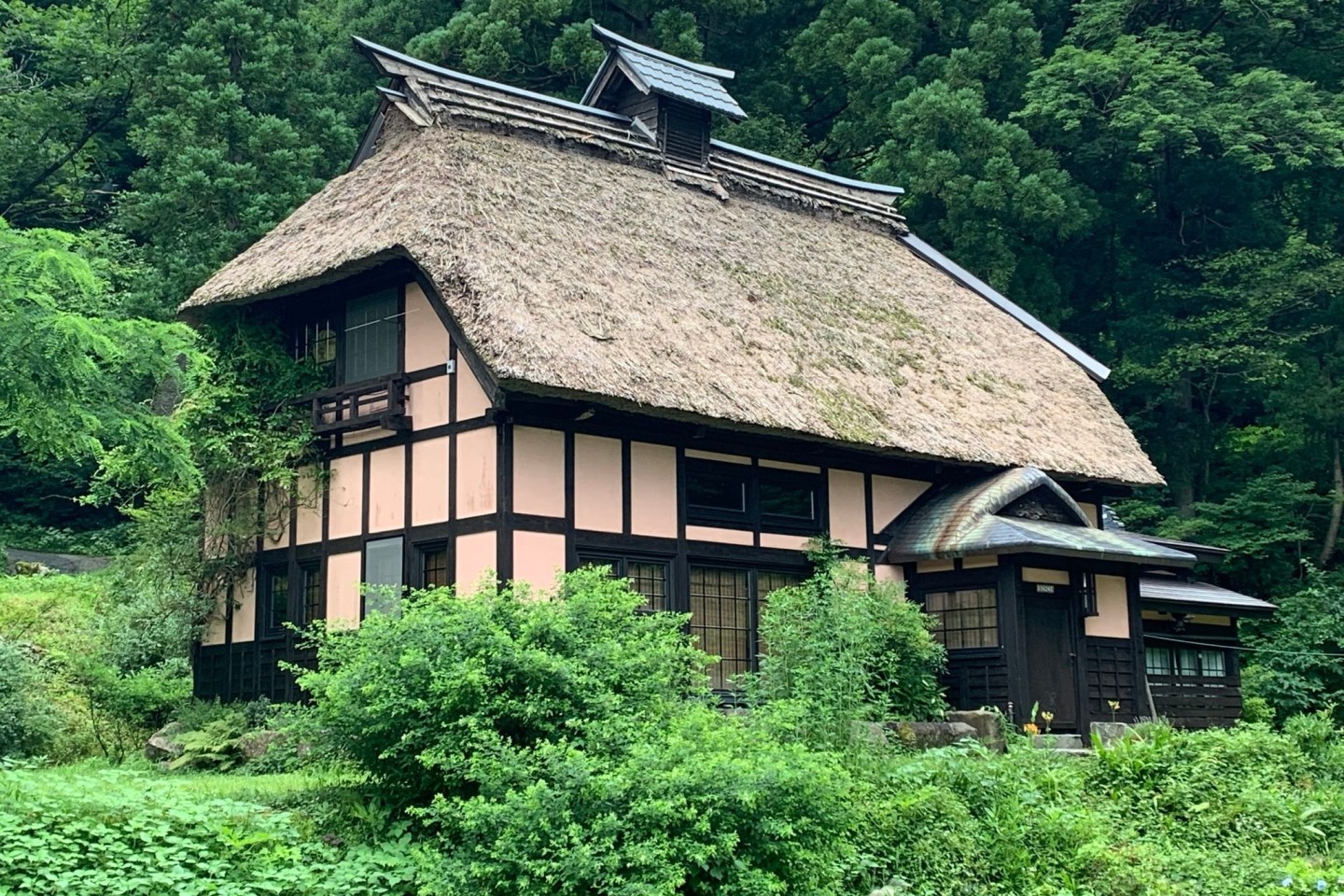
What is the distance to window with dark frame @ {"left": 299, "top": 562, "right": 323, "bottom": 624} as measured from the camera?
1866 cm

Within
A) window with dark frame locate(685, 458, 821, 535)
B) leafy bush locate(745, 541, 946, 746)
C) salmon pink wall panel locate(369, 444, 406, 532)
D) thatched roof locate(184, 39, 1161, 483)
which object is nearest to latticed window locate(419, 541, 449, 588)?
salmon pink wall panel locate(369, 444, 406, 532)

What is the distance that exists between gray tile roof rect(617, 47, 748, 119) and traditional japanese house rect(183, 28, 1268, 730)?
0.25 ft

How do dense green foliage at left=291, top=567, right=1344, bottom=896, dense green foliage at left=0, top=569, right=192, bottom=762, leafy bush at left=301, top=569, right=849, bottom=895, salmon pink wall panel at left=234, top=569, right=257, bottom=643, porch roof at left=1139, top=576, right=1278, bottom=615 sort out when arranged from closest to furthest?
leafy bush at left=301, top=569, right=849, bottom=895
dense green foliage at left=291, top=567, right=1344, bottom=896
dense green foliage at left=0, top=569, right=192, bottom=762
salmon pink wall panel at left=234, top=569, right=257, bottom=643
porch roof at left=1139, top=576, right=1278, bottom=615

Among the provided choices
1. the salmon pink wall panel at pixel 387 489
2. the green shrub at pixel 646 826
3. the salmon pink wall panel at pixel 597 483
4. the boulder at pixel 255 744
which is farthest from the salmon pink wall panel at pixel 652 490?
the green shrub at pixel 646 826

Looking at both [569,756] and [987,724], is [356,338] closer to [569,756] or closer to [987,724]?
[987,724]

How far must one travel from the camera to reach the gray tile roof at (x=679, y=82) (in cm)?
2356

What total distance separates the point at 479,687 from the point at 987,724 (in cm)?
818

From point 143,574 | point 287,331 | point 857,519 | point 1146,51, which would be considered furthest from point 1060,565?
point 1146,51

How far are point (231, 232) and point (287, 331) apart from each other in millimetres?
10303

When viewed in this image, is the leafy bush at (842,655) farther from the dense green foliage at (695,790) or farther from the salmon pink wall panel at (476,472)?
the salmon pink wall panel at (476,472)

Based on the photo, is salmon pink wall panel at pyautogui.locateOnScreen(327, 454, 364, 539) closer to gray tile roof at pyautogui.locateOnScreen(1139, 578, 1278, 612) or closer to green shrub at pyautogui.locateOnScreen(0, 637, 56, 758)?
green shrub at pyautogui.locateOnScreen(0, 637, 56, 758)

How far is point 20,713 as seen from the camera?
1532 cm

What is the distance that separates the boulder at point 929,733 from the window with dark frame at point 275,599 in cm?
840

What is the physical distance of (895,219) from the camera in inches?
1071
